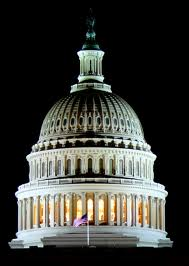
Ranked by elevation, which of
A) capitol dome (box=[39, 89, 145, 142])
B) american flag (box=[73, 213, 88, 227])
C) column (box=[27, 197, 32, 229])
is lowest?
american flag (box=[73, 213, 88, 227])

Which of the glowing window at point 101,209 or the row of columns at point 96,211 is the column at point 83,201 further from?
the glowing window at point 101,209

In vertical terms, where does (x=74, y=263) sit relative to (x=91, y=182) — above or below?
below

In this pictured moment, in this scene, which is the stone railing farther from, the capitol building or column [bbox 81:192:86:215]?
column [bbox 81:192:86:215]

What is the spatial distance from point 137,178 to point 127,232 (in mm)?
8639

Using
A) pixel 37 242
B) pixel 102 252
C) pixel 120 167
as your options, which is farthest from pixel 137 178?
pixel 102 252

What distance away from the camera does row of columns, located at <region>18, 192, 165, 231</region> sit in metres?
189

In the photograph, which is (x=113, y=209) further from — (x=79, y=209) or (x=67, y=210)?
(x=67, y=210)

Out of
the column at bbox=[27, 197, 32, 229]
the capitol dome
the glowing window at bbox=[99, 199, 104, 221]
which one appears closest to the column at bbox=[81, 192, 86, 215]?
the glowing window at bbox=[99, 199, 104, 221]

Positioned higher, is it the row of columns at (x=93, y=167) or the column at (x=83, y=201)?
the row of columns at (x=93, y=167)

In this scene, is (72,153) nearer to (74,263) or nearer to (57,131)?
(57,131)

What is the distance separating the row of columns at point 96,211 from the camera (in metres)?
189

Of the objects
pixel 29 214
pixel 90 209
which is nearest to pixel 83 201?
pixel 90 209

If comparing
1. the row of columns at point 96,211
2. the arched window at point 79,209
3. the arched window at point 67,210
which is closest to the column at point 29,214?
the row of columns at point 96,211

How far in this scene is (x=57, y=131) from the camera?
19612 centimetres
